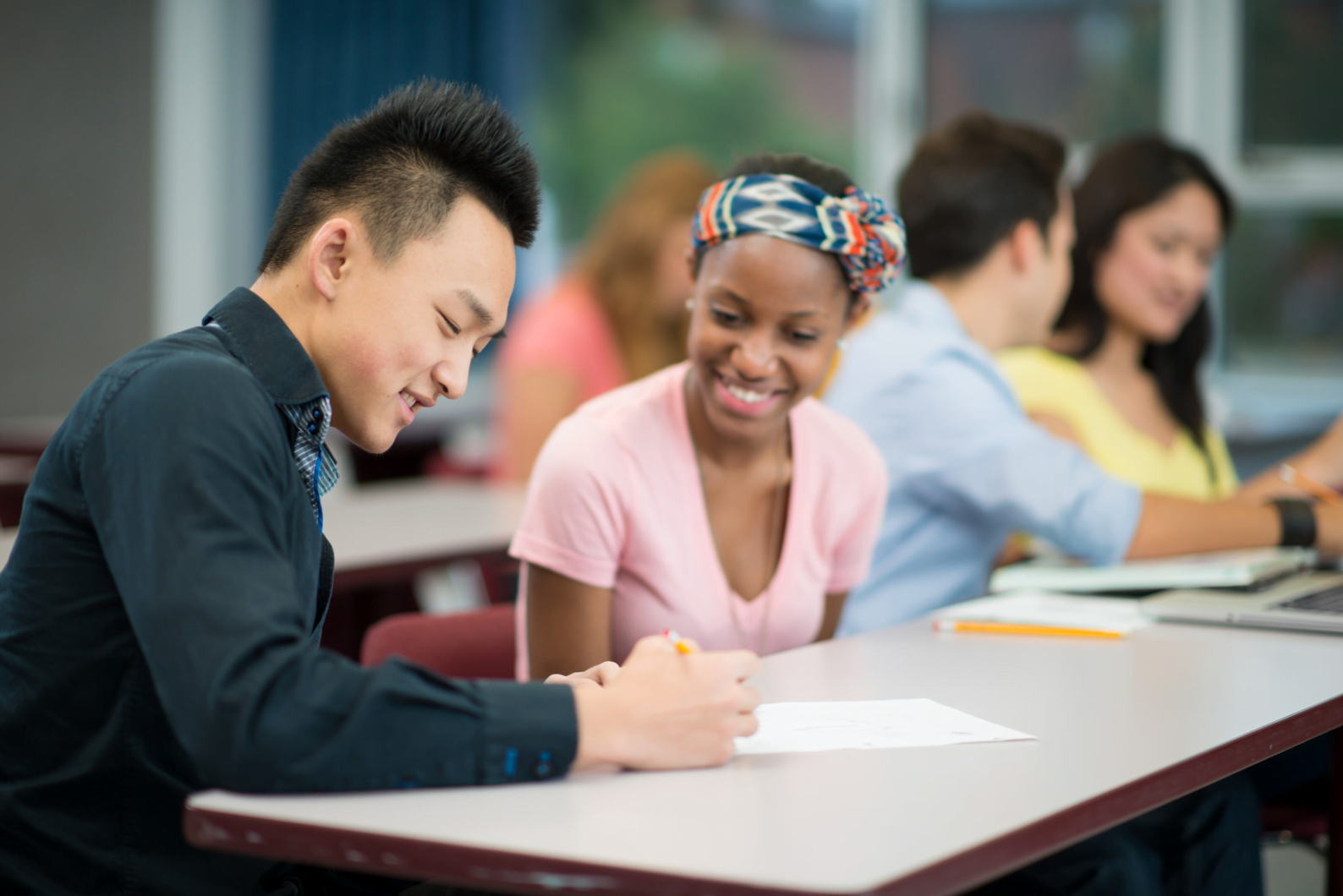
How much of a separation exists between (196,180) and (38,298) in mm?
989

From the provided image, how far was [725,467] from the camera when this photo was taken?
1908mm

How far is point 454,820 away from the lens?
3.25 feet

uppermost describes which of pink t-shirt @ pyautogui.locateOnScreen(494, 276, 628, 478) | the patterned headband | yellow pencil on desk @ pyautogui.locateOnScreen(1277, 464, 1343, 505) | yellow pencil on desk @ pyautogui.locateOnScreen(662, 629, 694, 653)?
the patterned headband

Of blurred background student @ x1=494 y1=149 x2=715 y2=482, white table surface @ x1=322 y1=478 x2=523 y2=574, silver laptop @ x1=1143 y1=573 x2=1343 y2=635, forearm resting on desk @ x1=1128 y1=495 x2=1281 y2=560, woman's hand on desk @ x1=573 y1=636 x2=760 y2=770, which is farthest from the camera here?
blurred background student @ x1=494 y1=149 x2=715 y2=482

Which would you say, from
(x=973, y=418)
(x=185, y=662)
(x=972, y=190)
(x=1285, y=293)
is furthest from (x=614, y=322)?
(x=185, y=662)

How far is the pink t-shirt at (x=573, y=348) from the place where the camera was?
3.86 meters

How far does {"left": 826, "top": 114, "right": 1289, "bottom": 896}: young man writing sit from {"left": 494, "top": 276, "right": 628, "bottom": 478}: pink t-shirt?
4.89 ft

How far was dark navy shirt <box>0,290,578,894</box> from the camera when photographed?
1.00 m

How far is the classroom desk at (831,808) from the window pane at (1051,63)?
3.87 meters

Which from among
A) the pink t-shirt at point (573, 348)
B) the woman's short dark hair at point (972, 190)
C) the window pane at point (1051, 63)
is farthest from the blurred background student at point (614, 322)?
the window pane at point (1051, 63)

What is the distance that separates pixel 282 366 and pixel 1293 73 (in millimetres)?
4326

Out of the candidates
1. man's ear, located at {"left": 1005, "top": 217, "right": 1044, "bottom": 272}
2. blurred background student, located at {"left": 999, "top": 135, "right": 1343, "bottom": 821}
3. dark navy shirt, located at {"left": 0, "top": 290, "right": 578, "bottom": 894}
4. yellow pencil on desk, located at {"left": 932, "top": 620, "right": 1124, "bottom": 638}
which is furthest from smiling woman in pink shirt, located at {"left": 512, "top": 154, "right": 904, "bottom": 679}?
blurred background student, located at {"left": 999, "top": 135, "right": 1343, "bottom": 821}

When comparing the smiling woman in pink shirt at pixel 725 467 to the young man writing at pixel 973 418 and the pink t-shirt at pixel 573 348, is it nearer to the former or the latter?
the young man writing at pixel 973 418

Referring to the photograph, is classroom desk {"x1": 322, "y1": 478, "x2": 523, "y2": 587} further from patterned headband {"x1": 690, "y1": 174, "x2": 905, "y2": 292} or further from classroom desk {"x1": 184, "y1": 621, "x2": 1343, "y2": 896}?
classroom desk {"x1": 184, "y1": 621, "x2": 1343, "y2": 896}
